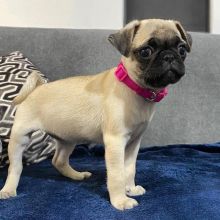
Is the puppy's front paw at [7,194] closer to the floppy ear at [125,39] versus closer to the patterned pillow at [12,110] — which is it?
the patterned pillow at [12,110]

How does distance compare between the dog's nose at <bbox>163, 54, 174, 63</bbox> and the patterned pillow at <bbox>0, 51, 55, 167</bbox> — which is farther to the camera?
the patterned pillow at <bbox>0, 51, 55, 167</bbox>

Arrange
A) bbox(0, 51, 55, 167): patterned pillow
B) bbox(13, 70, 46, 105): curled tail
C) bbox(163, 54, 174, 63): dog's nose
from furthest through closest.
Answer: bbox(0, 51, 55, 167): patterned pillow, bbox(13, 70, 46, 105): curled tail, bbox(163, 54, 174, 63): dog's nose

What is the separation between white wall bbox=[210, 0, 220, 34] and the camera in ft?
8.10

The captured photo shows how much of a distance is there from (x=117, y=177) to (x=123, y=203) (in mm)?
71

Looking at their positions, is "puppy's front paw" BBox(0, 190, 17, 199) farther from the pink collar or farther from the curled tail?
the pink collar

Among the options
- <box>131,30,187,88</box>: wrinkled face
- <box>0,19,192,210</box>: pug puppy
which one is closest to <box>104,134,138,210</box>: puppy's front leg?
<box>0,19,192,210</box>: pug puppy

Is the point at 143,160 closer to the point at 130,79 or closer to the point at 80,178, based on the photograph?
the point at 80,178

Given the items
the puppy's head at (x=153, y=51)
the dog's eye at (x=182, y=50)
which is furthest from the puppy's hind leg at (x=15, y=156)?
the dog's eye at (x=182, y=50)

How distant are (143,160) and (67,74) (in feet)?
1.81

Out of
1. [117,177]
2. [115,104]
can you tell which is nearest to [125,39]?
[115,104]

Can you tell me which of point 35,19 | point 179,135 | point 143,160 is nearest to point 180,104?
point 179,135

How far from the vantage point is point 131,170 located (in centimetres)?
133

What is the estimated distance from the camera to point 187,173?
153 cm

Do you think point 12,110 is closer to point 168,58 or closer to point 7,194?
point 7,194
